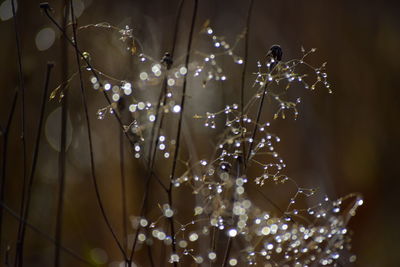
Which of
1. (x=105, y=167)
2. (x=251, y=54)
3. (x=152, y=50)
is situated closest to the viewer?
(x=152, y=50)

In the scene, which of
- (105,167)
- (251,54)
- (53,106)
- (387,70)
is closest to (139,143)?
(105,167)

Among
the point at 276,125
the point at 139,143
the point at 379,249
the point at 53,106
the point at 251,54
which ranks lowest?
the point at 379,249

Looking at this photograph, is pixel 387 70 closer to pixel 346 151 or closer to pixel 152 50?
pixel 346 151

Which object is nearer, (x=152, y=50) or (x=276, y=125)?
(x=152, y=50)

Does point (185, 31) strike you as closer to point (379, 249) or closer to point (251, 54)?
point (251, 54)

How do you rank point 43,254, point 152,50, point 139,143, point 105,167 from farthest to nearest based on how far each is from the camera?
point 105,167, point 152,50, point 43,254, point 139,143

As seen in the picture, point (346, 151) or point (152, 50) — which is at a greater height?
point (152, 50)
